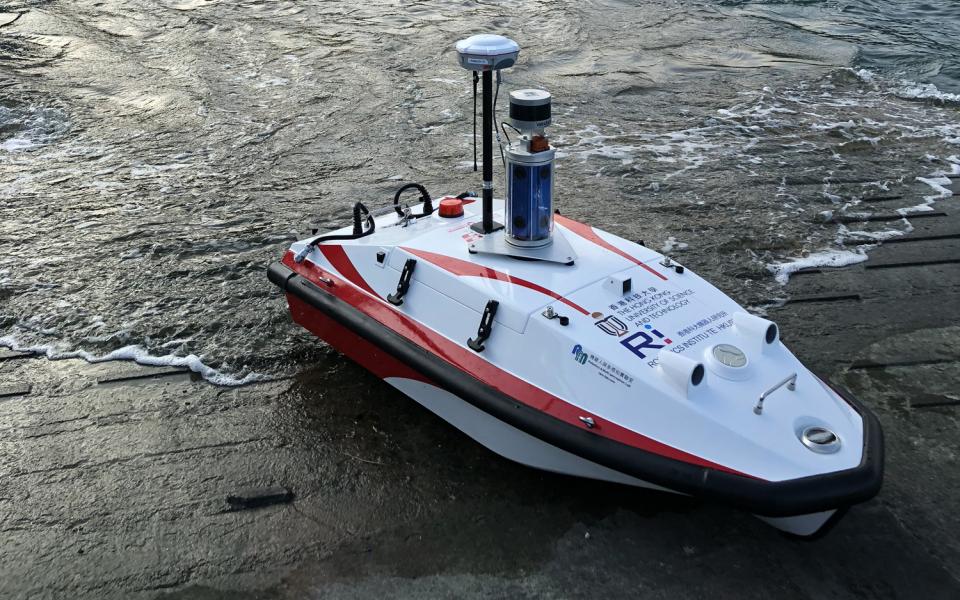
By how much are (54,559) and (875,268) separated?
580 cm

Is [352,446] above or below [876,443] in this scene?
below

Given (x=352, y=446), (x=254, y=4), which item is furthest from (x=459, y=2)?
(x=352, y=446)

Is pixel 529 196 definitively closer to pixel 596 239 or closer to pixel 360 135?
pixel 596 239

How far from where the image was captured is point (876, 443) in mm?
3488

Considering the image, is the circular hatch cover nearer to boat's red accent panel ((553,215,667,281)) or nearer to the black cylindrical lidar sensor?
boat's red accent panel ((553,215,667,281))

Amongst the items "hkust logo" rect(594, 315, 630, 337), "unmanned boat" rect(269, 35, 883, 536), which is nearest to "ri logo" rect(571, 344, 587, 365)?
"unmanned boat" rect(269, 35, 883, 536)

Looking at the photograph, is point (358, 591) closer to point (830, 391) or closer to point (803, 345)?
point (830, 391)

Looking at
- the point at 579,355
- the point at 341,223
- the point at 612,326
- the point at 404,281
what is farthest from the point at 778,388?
the point at 341,223

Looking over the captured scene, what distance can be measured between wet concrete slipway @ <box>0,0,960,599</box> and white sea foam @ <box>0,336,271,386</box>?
0.03 meters

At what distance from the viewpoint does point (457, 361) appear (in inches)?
159

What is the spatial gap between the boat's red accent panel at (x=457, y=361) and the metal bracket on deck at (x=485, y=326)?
0.05m

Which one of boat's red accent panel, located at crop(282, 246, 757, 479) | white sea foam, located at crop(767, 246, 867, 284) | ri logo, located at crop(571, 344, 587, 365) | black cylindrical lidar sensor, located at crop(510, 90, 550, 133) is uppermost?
black cylindrical lidar sensor, located at crop(510, 90, 550, 133)

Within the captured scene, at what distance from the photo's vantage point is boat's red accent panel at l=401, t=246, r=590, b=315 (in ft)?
13.0

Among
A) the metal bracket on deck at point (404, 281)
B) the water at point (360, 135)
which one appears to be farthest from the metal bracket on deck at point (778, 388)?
the water at point (360, 135)
